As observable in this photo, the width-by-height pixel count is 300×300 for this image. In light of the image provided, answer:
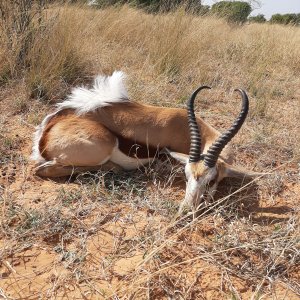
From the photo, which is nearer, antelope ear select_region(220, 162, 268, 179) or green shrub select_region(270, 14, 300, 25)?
antelope ear select_region(220, 162, 268, 179)

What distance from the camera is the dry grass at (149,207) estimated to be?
2586mm

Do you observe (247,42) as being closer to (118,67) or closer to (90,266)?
(118,67)

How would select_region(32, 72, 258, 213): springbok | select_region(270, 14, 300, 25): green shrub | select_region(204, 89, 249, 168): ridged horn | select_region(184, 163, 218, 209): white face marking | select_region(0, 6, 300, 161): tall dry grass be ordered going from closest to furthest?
1. select_region(184, 163, 218, 209): white face marking
2. select_region(204, 89, 249, 168): ridged horn
3. select_region(32, 72, 258, 213): springbok
4. select_region(0, 6, 300, 161): tall dry grass
5. select_region(270, 14, 300, 25): green shrub

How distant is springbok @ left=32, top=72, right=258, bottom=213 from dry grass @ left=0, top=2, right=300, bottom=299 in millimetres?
163

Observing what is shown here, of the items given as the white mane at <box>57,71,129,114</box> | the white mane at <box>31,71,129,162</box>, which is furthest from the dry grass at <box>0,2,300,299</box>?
the white mane at <box>57,71,129,114</box>

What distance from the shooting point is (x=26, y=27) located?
20.0 ft

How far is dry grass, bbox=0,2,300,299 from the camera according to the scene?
2586mm

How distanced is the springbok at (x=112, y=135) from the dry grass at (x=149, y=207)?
0.54 ft

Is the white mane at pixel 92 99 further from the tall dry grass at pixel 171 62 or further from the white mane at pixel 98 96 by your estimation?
the tall dry grass at pixel 171 62

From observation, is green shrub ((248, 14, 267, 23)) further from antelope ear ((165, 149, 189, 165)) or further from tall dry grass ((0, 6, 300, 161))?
antelope ear ((165, 149, 189, 165))

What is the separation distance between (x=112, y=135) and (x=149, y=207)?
3.11 feet

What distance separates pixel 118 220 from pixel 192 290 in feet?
3.09

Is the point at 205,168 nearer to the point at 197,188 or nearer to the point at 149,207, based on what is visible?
the point at 197,188

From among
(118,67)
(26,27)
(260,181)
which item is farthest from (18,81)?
(260,181)
